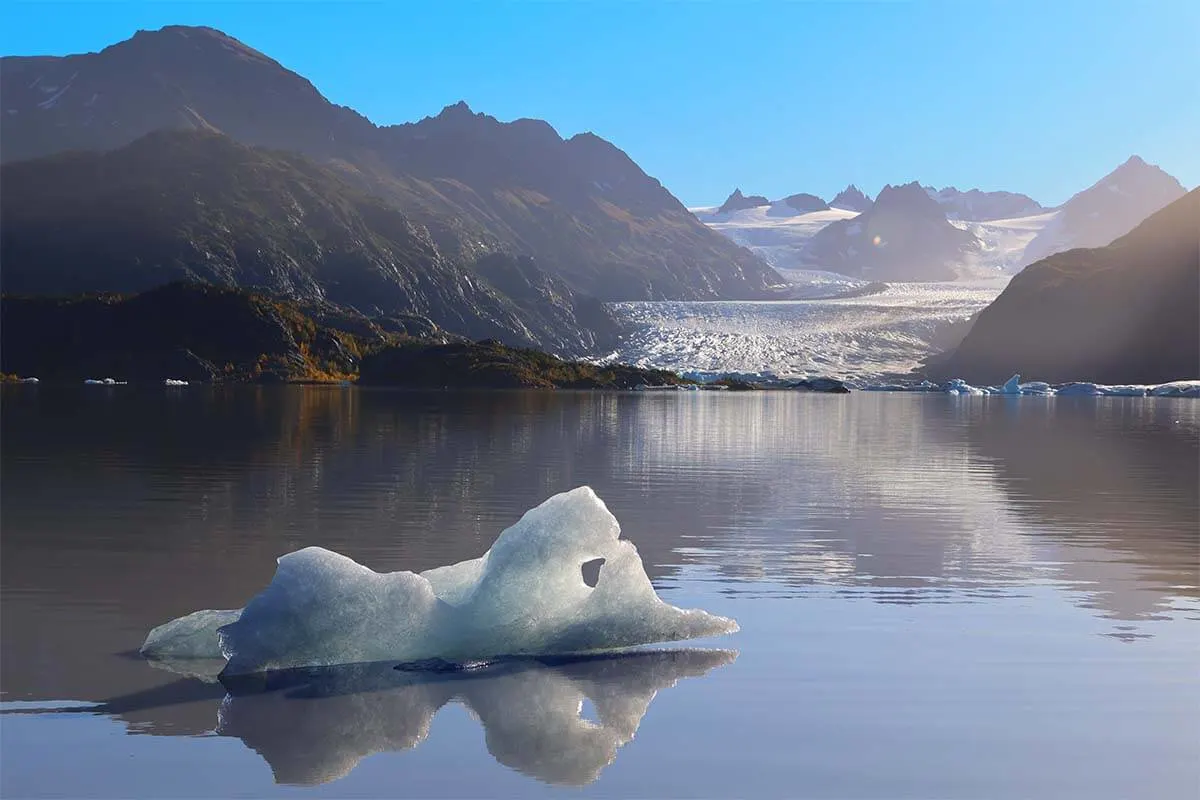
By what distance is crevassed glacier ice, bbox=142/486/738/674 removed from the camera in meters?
9.97

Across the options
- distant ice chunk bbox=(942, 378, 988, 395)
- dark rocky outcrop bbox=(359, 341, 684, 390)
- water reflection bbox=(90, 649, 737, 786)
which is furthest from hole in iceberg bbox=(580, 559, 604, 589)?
distant ice chunk bbox=(942, 378, 988, 395)

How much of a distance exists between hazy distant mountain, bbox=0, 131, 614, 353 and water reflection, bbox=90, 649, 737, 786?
14036 centimetres

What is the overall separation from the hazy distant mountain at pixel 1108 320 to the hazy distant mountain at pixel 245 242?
5232 centimetres

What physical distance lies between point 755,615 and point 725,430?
35.9 meters

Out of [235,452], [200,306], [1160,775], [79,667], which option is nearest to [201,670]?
[79,667]

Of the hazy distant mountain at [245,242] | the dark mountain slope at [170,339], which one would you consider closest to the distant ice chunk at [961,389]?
the hazy distant mountain at [245,242]

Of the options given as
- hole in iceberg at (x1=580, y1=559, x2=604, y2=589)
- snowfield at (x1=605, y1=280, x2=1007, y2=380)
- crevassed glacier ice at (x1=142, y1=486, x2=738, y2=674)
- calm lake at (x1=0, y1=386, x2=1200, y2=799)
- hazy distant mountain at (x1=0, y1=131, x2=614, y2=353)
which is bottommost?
hole in iceberg at (x1=580, y1=559, x2=604, y2=589)

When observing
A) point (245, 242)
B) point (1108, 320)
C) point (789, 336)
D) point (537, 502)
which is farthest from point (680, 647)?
point (245, 242)

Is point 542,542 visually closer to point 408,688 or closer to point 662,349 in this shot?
point 408,688

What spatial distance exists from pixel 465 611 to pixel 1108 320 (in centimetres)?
14931

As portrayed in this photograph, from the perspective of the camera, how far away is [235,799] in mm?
7078

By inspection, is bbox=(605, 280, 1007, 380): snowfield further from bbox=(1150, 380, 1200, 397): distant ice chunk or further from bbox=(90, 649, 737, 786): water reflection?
bbox=(90, 649, 737, 786): water reflection

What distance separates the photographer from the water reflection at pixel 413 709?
25.9 feet

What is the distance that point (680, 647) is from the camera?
1097cm
